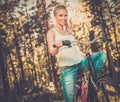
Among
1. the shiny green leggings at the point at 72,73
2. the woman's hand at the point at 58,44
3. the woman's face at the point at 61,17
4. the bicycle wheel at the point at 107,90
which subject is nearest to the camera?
the bicycle wheel at the point at 107,90

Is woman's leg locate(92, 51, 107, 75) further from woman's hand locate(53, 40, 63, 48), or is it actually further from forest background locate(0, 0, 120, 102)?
woman's hand locate(53, 40, 63, 48)

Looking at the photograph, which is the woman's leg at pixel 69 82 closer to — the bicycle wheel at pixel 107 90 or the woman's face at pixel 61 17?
the bicycle wheel at pixel 107 90

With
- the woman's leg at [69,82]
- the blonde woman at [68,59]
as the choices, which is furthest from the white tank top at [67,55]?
the woman's leg at [69,82]

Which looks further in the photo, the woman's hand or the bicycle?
the woman's hand

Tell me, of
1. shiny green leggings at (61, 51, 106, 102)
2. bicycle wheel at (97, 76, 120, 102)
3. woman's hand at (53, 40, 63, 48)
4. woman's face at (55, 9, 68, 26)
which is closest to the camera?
bicycle wheel at (97, 76, 120, 102)

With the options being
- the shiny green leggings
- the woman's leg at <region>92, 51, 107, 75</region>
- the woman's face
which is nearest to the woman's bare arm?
the woman's face

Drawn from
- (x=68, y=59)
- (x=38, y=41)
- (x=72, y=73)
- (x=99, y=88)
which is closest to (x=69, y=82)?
(x=72, y=73)

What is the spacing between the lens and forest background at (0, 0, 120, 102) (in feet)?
14.4

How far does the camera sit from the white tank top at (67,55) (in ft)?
14.4

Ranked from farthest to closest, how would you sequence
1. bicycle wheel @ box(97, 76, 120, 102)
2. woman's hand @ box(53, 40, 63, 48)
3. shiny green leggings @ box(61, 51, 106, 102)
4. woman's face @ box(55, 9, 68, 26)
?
woman's face @ box(55, 9, 68, 26) → shiny green leggings @ box(61, 51, 106, 102) → woman's hand @ box(53, 40, 63, 48) → bicycle wheel @ box(97, 76, 120, 102)

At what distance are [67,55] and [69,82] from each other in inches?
15.8

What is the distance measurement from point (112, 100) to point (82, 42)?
952mm

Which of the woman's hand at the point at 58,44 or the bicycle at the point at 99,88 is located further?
the woman's hand at the point at 58,44

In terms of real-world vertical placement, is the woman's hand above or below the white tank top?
above
